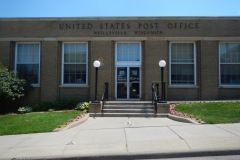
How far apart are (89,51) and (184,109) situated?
7556 millimetres

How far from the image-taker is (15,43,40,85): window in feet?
59.6

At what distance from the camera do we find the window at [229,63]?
17.8 metres

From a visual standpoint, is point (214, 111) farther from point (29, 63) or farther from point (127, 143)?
point (29, 63)

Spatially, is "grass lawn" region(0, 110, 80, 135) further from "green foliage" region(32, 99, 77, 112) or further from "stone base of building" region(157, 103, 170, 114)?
"stone base of building" region(157, 103, 170, 114)

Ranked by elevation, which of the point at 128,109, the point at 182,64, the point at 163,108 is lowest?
the point at 128,109

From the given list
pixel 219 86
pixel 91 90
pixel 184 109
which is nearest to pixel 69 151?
pixel 184 109

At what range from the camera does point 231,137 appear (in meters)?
8.08

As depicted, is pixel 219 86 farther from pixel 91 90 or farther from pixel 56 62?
pixel 56 62

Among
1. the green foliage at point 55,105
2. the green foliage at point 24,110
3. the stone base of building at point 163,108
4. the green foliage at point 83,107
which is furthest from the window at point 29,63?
the stone base of building at point 163,108

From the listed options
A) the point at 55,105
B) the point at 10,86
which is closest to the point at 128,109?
the point at 55,105

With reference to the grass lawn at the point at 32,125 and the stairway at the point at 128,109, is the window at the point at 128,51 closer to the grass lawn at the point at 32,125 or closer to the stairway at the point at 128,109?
the stairway at the point at 128,109

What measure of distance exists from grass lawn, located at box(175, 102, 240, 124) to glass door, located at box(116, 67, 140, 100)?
11.8 ft

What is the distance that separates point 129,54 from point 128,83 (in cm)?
195

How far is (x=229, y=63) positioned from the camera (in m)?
17.8
